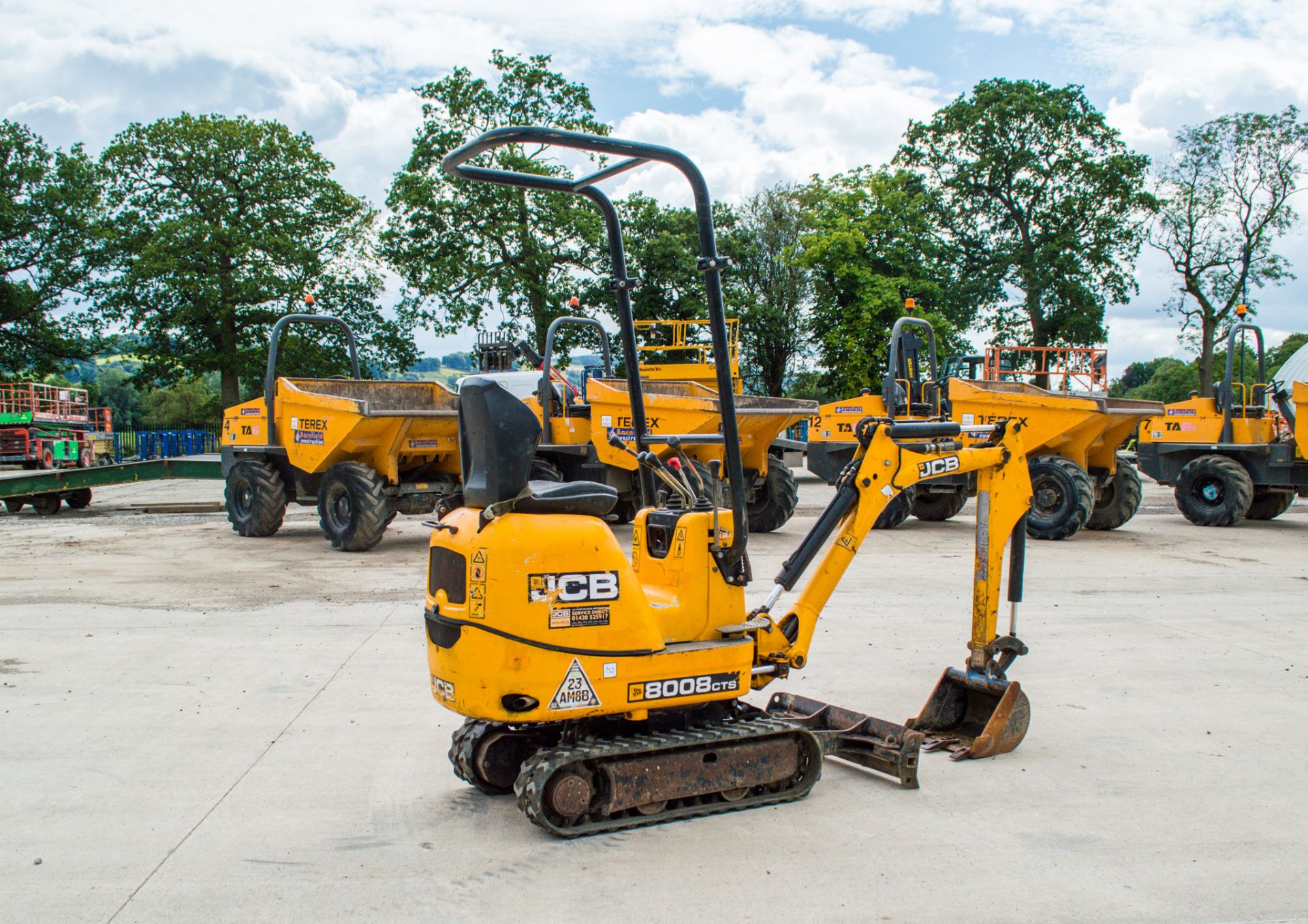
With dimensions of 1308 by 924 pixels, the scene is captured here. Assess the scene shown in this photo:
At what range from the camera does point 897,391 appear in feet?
43.1

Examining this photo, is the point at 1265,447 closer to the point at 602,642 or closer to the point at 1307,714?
the point at 1307,714

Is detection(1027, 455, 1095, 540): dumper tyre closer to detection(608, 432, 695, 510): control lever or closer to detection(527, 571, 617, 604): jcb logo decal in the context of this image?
detection(608, 432, 695, 510): control lever

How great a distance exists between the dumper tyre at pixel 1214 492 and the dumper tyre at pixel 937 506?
3.19 metres

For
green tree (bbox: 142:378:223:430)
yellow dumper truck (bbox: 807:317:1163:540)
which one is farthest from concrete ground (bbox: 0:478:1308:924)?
green tree (bbox: 142:378:223:430)

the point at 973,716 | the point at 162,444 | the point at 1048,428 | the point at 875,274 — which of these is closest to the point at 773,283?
the point at 875,274

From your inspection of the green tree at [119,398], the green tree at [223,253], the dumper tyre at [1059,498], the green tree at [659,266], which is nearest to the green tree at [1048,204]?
the green tree at [659,266]

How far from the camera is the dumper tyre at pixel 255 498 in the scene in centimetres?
1368

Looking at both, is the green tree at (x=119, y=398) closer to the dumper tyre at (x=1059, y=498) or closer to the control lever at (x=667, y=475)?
the dumper tyre at (x=1059, y=498)

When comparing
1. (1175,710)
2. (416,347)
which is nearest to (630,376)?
(1175,710)

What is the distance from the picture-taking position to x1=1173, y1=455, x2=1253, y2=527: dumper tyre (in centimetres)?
1495

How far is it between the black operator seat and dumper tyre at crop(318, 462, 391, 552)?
8.32m

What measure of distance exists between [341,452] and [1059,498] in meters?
8.51

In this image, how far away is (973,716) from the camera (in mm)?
5387

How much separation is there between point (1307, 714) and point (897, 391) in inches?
304
